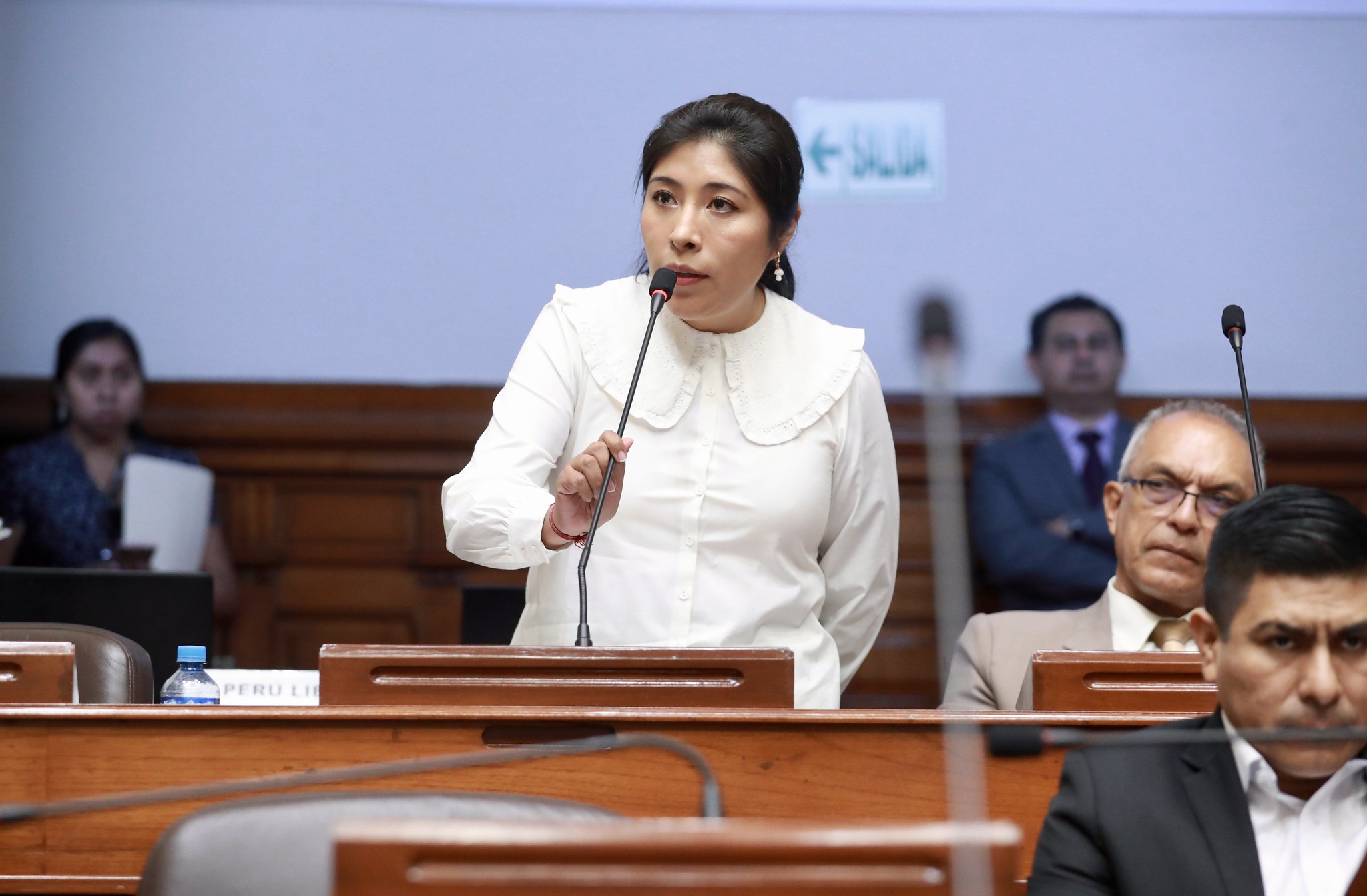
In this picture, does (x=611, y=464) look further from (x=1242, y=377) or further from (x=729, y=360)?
(x=1242, y=377)

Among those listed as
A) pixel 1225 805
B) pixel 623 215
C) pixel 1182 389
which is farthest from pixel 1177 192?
pixel 1225 805

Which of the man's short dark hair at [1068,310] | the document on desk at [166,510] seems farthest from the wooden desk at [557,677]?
the man's short dark hair at [1068,310]

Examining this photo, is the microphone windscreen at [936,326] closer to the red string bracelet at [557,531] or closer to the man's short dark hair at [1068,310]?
the red string bracelet at [557,531]

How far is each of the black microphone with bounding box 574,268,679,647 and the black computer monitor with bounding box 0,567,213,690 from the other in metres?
0.68

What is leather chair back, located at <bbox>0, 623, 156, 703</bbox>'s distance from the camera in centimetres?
179

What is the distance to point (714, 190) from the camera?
2.10 m

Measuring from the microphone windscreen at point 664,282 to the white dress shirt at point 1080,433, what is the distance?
1.89m

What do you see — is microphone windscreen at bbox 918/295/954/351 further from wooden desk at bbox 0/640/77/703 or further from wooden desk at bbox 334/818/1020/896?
wooden desk at bbox 0/640/77/703

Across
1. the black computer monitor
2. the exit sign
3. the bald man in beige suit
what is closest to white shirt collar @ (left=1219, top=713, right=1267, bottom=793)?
the bald man in beige suit

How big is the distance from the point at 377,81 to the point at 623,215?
→ 718 millimetres

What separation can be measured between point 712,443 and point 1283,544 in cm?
94

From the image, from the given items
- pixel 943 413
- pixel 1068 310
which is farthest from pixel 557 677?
pixel 1068 310

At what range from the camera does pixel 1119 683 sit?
5.69 ft

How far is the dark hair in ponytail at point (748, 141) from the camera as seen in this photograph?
2113mm
